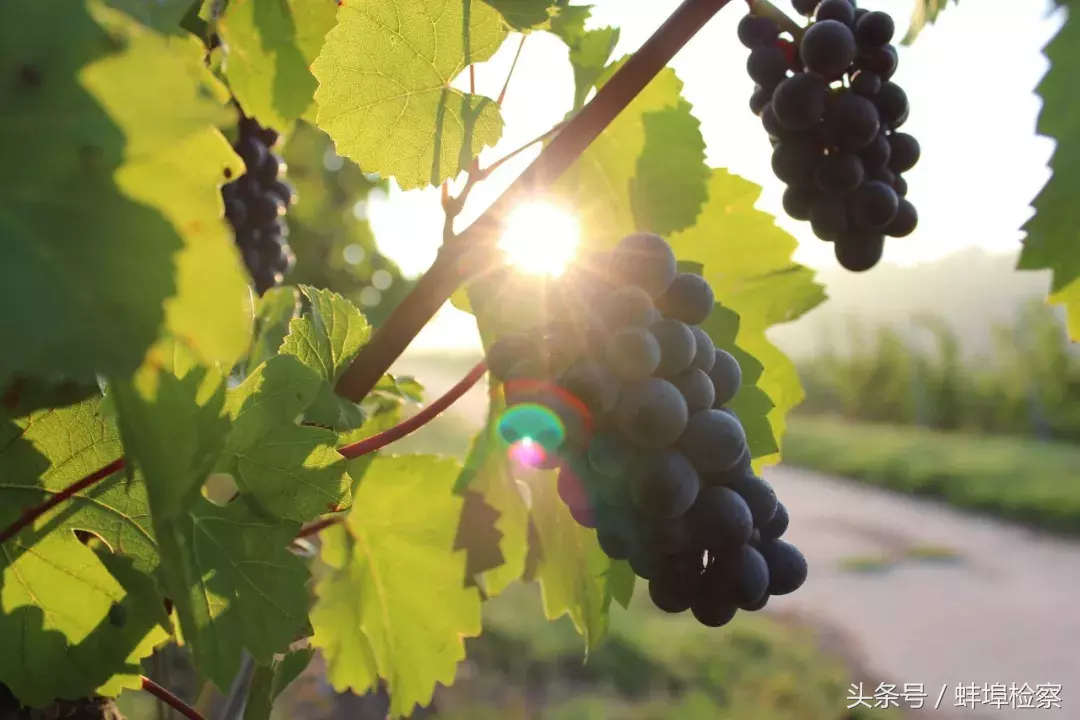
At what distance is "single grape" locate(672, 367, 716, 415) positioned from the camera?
0.59 m

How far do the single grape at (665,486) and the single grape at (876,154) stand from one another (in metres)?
0.37

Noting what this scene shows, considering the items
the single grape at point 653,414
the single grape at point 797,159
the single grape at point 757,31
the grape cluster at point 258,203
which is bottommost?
the single grape at point 653,414

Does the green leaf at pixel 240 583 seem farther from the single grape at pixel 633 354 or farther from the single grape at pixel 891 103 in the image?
the single grape at pixel 891 103

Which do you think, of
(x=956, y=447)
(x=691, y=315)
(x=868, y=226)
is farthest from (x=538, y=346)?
(x=956, y=447)

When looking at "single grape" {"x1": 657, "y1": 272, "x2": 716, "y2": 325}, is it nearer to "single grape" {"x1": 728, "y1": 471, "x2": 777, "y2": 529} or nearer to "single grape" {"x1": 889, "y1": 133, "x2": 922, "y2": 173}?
"single grape" {"x1": 728, "y1": 471, "x2": 777, "y2": 529}

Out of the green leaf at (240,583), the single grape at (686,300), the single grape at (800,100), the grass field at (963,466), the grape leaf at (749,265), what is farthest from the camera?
the grass field at (963,466)

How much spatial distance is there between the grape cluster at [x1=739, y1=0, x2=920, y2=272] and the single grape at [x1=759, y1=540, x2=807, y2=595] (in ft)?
0.90

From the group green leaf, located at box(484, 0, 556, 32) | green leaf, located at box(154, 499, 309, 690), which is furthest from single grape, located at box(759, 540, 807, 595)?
green leaf, located at box(484, 0, 556, 32)

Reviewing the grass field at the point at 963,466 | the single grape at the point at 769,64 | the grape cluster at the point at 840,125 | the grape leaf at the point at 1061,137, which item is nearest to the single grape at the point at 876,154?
the grape cluster at the point at 840,125

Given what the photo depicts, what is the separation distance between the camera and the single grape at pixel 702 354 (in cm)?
61

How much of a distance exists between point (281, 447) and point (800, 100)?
1.66ft

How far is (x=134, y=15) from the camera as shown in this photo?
0.32 metres

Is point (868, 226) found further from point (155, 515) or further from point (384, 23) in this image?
point (155, 515)

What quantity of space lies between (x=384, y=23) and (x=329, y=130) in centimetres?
9
